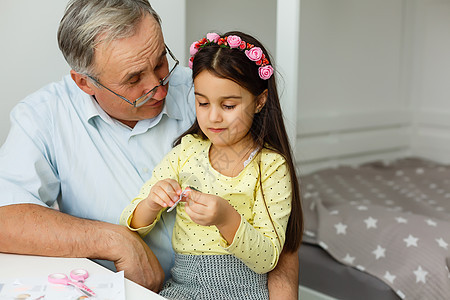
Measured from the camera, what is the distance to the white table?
1.26 meters

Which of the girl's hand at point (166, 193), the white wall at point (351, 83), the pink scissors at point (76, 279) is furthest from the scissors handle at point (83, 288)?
the white wall at point (351, 83)

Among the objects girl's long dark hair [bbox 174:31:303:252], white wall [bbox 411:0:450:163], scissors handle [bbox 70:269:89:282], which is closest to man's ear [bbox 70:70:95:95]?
girl's long dark hair [bbox 174:31:303:252]

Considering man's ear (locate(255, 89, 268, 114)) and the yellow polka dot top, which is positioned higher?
man's ear (locate(255, 89, 268, 114))

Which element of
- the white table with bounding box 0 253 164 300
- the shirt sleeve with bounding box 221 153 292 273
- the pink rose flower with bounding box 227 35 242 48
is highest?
the pink rose flower with bounding box 227 35 242 48

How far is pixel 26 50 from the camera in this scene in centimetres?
190

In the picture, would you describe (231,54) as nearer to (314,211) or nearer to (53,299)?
(53,299)

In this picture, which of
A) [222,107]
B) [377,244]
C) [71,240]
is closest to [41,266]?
[71,240]

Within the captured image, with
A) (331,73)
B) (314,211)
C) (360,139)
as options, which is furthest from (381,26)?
(314,211)

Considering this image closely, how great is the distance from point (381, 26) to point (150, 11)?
2.47 meters

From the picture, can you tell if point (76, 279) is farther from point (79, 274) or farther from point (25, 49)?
point (25, 49)

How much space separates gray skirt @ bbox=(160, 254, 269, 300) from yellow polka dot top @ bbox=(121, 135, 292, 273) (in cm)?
3

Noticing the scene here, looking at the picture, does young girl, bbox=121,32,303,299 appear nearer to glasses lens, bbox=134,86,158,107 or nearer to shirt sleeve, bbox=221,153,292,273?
shirt sleeve, bbox=221,153,292,273

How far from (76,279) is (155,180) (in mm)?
387

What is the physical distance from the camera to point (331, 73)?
11.6 ft
